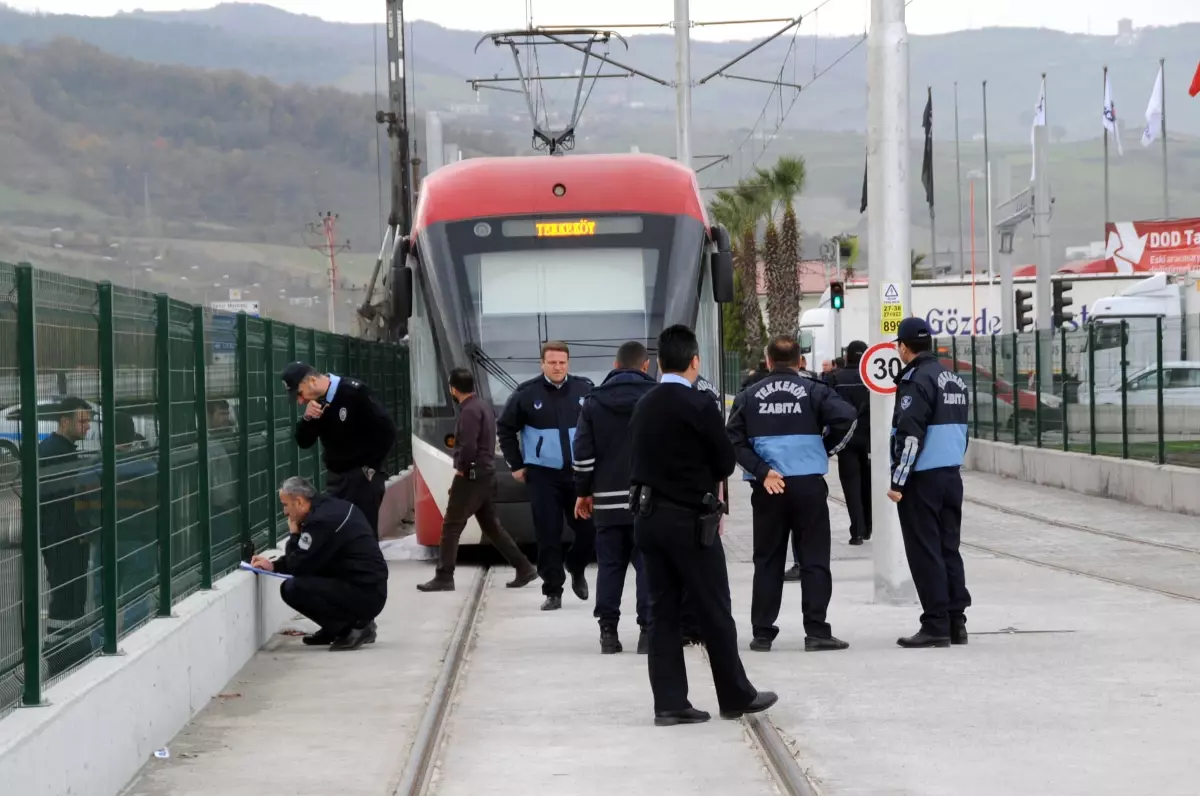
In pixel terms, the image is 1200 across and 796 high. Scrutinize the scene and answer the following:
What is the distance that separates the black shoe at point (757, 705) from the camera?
29.4 feet

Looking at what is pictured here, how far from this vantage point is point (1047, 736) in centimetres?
826

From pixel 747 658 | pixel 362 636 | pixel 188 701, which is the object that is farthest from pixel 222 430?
pixel 747 658

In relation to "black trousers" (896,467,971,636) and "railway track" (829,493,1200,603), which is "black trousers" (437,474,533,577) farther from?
"black trousers" (896,467,971,636)

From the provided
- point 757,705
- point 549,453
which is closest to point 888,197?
point 549,453

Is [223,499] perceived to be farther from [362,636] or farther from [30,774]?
[30,774]

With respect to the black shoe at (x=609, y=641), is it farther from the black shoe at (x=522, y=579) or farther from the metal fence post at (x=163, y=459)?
the black shoe at (x=522, y=579)

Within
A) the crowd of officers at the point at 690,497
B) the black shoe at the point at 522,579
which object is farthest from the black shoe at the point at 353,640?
the black shoe at the point at 522,579

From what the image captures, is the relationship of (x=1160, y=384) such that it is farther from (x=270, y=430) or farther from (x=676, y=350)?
(x=676, y=350)

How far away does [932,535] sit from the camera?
11.2 m

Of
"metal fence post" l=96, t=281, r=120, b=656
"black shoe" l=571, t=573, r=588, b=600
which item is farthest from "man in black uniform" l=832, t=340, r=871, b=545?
"metal fence post" l=96, t=281, r=120, b=656

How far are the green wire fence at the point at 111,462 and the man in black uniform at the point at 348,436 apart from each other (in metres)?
0.48

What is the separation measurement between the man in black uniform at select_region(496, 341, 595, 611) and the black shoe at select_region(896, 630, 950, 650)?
3.07 meters

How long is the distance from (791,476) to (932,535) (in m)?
0.90

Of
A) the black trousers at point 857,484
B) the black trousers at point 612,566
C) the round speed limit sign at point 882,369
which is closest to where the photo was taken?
the black trousers at point 612,566
